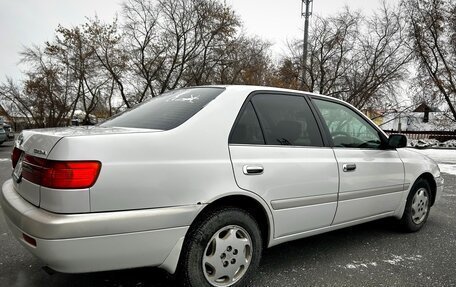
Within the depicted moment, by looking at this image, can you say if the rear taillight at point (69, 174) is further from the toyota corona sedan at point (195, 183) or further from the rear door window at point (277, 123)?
the rear door window at point (277, 123)

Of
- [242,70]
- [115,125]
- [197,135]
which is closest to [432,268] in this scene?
[197,135]

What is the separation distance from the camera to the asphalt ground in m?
2.76

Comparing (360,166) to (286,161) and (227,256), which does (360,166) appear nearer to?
(286,161)

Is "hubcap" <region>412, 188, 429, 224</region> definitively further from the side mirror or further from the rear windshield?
the rear windshield

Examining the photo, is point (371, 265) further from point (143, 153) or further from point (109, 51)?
point (109, 51)

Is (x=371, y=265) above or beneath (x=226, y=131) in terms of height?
beneath

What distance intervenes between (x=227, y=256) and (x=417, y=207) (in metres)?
2.80

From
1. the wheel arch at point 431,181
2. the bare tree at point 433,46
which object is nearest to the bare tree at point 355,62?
the bare tree at point 433,46

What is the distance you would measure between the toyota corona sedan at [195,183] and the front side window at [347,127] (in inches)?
0.7

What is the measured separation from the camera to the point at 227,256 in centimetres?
244

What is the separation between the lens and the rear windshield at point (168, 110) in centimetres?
245

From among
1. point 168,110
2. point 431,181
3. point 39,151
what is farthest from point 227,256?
point 431,181

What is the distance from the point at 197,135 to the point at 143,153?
0.41 metres

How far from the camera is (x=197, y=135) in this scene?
2324 mm
